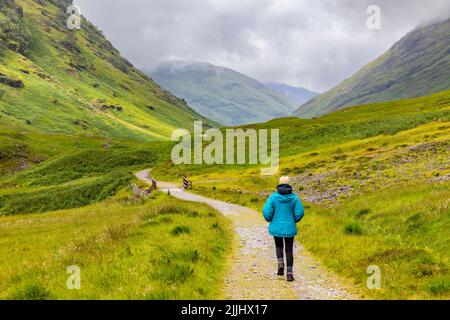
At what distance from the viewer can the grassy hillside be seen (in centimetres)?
1217

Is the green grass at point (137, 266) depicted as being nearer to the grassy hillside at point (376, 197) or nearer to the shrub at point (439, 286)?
the grassy hillside at point (376, 197)

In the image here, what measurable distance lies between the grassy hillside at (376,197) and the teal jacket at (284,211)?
7.95 feet

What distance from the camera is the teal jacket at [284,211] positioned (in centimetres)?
1305

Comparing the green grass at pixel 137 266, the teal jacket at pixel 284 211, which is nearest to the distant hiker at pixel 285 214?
the teal jacket at pixel 284 211

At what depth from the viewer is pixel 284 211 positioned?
13164 mm

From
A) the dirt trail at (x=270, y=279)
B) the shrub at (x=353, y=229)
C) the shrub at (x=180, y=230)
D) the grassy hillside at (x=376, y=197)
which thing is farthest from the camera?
the shrub at (x=180, y=230)

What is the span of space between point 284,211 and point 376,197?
53.2ft

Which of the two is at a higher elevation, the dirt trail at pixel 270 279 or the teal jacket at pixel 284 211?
the teal jacket at pixel 284 211

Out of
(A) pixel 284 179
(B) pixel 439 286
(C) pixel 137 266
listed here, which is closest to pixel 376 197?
(A) pixel 284 179

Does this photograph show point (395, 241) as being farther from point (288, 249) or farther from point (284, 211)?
point (284, 211)

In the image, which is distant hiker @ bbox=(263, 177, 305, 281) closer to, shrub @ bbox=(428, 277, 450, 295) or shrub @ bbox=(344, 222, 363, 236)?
shrub @ bbox=(428, 277, 450, 295)

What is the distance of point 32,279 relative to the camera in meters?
12.3

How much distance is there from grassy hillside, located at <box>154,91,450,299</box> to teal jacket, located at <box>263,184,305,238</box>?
242 centimetres
